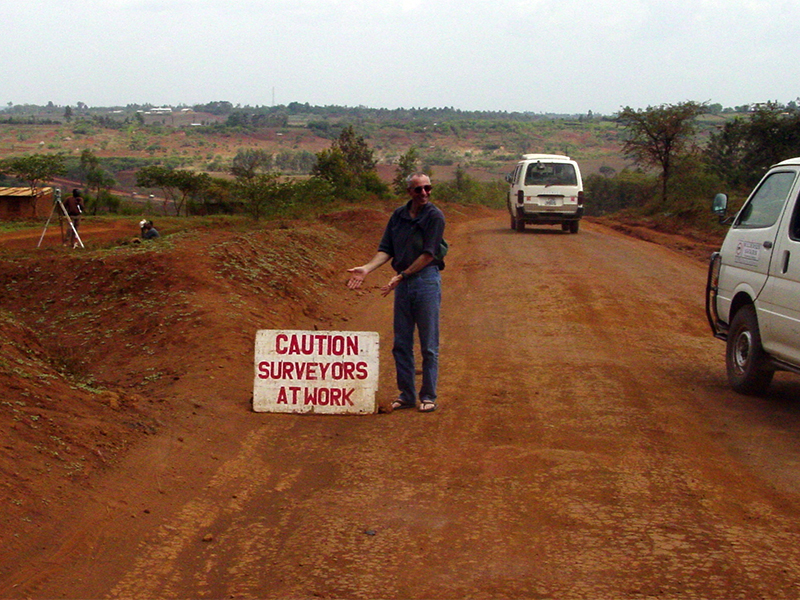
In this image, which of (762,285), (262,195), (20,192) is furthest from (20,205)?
(762,285)

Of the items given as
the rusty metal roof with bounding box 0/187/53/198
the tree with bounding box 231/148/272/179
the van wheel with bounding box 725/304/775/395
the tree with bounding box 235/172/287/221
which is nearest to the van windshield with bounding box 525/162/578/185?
the tree with bounding box 235/172/287/221

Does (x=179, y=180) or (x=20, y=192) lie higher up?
(x=179, y=180)

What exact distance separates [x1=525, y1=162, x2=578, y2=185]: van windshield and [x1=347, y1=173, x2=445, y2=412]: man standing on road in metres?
16.1

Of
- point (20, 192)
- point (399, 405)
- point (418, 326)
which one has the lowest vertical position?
point (20, 192)

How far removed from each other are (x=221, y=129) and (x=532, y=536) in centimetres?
13277

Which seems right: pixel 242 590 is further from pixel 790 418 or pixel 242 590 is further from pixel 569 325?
pixel 569 325

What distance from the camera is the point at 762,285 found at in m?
7.56

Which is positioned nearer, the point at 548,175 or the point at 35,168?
the point at 548,175

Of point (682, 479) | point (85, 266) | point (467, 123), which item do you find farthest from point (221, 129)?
point (682, 479)

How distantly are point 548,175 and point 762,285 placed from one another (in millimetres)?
15714

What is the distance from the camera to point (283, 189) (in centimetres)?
2228

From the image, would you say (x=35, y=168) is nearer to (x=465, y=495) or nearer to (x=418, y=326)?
(x=418, y=326)

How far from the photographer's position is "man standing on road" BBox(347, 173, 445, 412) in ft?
23.0

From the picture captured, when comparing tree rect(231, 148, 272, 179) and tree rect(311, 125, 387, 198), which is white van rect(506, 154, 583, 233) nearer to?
tree rect(231, 148, 272, 179)
